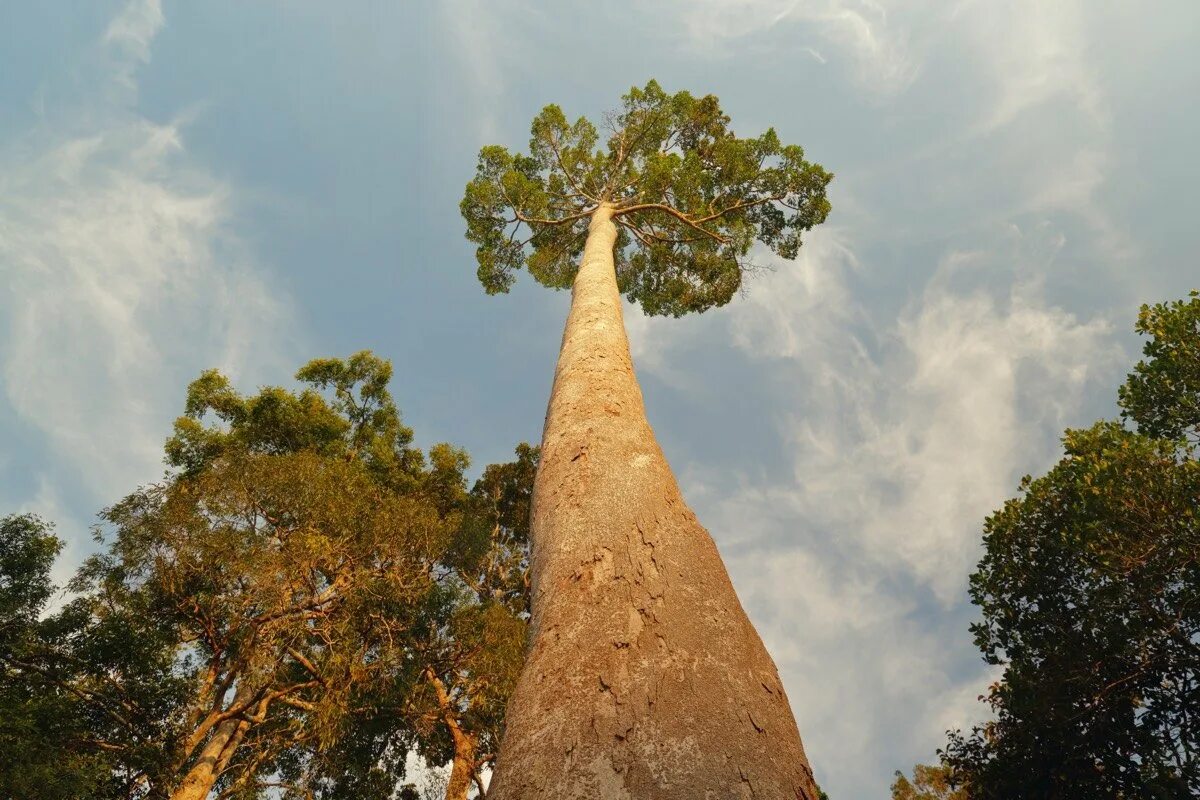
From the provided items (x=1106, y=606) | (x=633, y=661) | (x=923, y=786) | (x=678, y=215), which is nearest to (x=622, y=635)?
(x=633, y=661)

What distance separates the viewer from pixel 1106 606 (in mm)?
8078

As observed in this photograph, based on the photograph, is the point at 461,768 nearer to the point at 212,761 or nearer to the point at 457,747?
the point at 457,747

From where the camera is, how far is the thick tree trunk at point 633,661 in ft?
5.90

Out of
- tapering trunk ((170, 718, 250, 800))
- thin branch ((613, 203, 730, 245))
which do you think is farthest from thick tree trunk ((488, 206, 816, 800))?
thin branch ((613, 203, 730, 245))

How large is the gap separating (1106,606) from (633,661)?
888 centimetres

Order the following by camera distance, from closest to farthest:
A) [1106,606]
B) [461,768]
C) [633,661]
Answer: [633,661], [1106,606], [461,768]

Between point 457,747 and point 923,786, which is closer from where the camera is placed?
point 457,747

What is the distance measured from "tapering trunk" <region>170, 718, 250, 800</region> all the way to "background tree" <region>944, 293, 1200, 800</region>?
10803 millimetres

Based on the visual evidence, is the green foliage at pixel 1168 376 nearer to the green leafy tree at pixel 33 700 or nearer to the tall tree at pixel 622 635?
the tall tree at pixel 622 635

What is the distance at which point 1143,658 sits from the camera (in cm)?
778

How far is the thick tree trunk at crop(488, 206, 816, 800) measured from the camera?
5.90 feet

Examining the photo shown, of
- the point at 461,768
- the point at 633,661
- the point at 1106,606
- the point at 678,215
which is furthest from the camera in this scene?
the point at 678,215

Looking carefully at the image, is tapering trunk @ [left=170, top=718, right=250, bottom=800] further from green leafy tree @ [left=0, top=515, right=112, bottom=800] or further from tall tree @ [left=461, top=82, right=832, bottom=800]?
tall tree @ [left=461, top=82, right=832, bottom=800]

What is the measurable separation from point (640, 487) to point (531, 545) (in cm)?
66
